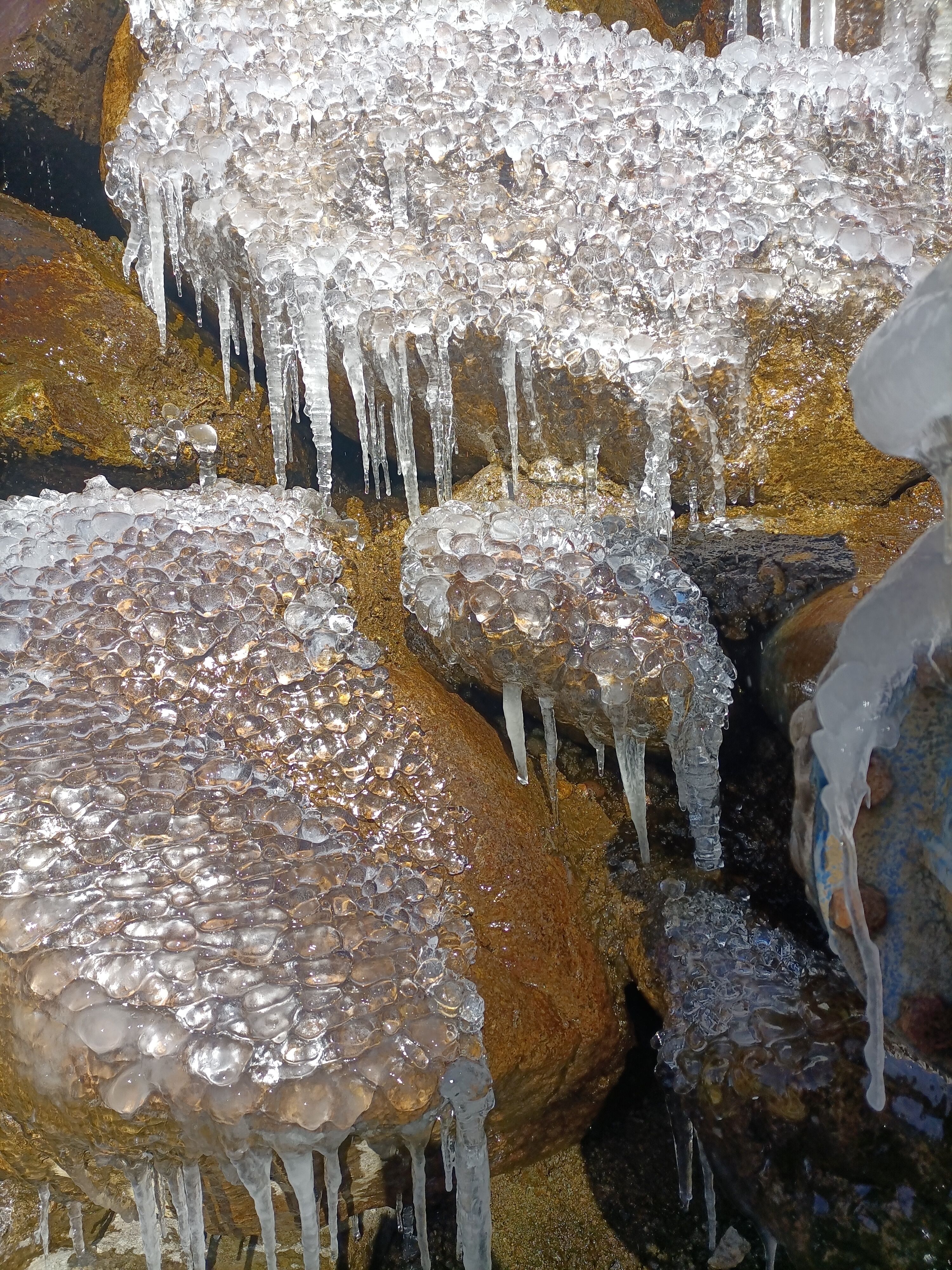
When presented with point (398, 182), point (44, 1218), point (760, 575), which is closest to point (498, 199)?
point (398, 182)

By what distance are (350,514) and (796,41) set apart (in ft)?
9.94

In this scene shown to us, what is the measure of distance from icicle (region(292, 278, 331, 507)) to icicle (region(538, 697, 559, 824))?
115 centimetres

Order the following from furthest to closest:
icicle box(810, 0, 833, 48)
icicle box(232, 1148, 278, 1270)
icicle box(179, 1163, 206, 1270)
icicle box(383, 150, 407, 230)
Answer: icicle box(810, 0, 833, 48)
icicle box(383, 150, 407, 230)
icicle box(179, 1163, 206, 1270)
icicle box(232, 1148, 278, 1270)

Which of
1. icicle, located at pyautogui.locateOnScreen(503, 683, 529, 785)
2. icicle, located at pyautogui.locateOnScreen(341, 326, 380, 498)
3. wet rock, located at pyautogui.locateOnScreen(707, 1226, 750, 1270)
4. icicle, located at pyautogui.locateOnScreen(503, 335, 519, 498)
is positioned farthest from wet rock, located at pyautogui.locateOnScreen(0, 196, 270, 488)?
wet rock, located at pyautogui.locateOnScreen(707, 1226, 750, 1270)

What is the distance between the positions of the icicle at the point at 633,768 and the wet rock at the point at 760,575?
0.47m

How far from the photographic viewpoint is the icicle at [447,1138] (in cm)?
172

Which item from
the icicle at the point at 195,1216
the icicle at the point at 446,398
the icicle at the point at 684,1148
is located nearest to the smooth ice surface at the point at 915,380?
the icicle at the point at 446,398

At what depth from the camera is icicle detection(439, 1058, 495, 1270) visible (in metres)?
1.71

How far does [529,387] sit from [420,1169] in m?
2.28

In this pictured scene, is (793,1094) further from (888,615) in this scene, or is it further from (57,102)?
(57,102)

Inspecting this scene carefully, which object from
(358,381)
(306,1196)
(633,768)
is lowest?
(306,1196)

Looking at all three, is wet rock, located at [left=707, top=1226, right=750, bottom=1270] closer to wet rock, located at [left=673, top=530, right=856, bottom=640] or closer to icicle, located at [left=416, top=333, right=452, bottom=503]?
wet rock, located at [left=673, top=530, right=856, bottom=640]

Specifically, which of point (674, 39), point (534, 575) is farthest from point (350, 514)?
point (674, 39)

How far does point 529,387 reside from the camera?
9.28 ft
